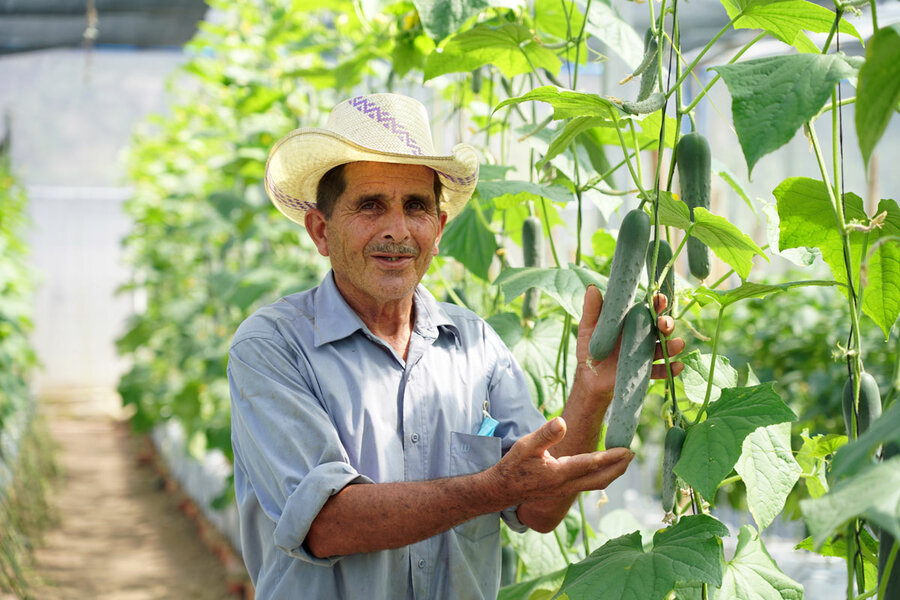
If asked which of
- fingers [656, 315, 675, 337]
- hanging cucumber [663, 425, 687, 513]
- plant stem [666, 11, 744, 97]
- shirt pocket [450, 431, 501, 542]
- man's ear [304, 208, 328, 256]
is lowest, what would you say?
shirt pocket [450, 431, 501, 542]

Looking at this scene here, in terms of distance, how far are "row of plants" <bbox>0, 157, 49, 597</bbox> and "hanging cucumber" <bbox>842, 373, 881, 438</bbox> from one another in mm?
4072

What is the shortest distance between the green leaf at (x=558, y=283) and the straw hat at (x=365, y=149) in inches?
10.3

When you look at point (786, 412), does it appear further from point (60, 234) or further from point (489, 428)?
point (60, 234)

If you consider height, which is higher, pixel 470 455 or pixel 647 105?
pixel 647 105

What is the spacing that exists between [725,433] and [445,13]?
990 millimetres

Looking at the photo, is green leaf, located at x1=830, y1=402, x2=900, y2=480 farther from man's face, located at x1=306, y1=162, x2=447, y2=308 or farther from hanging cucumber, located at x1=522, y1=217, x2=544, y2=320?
hanging cucumber, located at x1=522, y1=217, x2=544, y2=320

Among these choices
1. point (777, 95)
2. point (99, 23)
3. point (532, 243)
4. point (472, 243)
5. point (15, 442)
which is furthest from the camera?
point (99, 23)

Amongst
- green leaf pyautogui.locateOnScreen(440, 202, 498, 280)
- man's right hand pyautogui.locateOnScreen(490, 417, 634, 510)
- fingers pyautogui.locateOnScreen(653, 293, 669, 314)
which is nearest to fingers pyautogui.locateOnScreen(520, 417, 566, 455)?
man's right hand pyautogui.locateOnScreen(490, 417, 634, 510)

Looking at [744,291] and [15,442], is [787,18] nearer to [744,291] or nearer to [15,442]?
[744,291]

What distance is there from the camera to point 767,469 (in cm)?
146

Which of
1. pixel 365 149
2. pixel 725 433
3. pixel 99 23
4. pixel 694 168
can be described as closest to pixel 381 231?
pixel 365 149

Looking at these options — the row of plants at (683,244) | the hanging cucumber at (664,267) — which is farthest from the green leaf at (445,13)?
the hanging cucumber at (664,267)

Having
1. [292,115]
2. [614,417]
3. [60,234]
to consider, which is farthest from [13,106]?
[614,417]

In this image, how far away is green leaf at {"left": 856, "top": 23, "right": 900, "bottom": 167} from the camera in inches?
34.3
